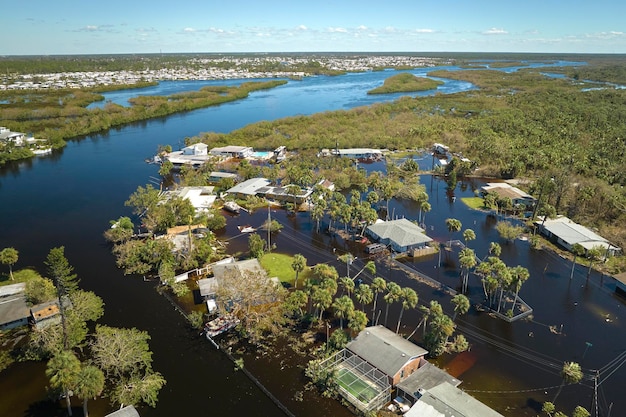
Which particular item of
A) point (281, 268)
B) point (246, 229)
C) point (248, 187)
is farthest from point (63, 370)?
point (248, 187)

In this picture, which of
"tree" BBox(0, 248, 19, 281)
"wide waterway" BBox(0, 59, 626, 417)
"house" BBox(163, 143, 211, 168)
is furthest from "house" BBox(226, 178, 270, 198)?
"tree" BBox(0, 248, 19, 281)

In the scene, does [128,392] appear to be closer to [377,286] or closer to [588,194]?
[377,286]

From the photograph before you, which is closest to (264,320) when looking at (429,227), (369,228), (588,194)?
(369,228)

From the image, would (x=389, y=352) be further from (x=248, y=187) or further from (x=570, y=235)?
(x=248, y=187)

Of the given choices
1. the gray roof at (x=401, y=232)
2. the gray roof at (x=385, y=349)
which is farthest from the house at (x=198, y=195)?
the gray roof at (x=385, y=349)

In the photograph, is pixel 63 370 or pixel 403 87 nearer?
pixel 63 370

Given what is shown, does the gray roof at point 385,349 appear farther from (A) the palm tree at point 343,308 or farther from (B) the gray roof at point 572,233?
(B) the gray roof at point 572,233

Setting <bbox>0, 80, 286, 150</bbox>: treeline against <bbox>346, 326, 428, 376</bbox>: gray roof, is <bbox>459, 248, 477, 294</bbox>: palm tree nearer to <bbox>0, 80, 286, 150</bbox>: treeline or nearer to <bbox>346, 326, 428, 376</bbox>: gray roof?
<bbox>346, 326, 428, 376</bbox>: gray roof
